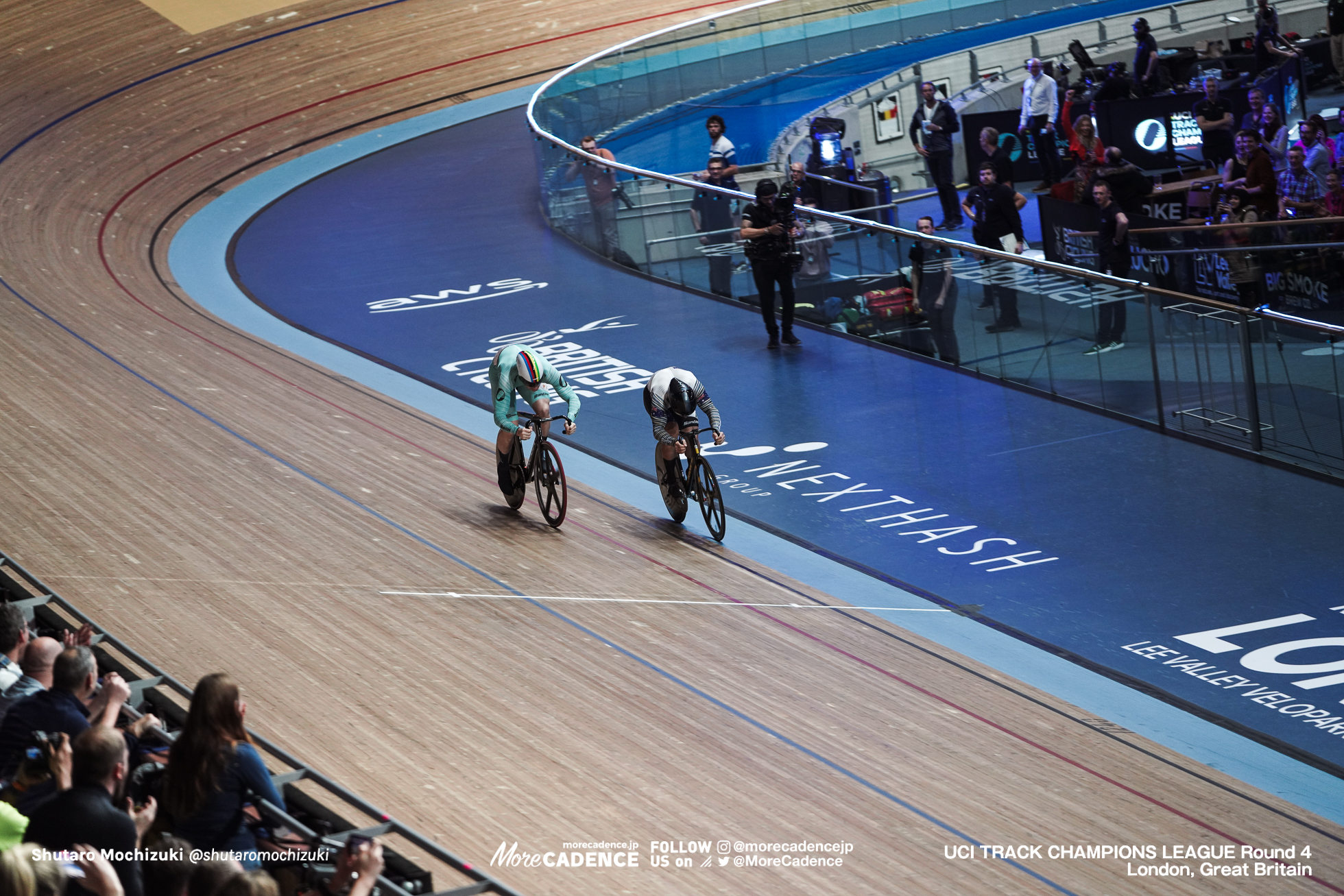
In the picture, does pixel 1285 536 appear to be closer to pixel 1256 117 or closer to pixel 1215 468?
pixel 1215 468

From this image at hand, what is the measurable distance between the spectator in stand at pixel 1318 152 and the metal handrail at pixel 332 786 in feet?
30.8

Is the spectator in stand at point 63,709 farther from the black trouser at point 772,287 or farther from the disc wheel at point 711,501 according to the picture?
the black trouser at point 772,287

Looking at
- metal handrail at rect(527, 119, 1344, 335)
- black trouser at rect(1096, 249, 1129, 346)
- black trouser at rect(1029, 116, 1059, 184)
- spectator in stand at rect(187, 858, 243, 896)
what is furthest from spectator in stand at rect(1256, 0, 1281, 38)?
spectator in stand at rect(187, 858, 243, 896)

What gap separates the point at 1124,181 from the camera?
1282cm

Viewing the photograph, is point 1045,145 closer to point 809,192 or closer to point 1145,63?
point 1145,63

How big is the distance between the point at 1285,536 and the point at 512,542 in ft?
13.9

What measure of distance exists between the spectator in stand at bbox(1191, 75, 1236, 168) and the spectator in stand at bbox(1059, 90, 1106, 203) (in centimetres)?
101

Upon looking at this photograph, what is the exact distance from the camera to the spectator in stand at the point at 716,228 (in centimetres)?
1248

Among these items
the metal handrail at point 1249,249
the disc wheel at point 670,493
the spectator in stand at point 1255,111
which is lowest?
the disc wheel at point 670,493

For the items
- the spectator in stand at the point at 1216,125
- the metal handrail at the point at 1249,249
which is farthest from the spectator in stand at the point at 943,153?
the metal handrail at the point at 1249,249

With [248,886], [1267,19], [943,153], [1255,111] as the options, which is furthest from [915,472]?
[1267,19]

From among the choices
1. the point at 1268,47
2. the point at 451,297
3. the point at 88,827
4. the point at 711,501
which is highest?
the point at 1268,47

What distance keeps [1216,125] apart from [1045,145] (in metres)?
2.21

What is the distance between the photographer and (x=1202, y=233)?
34.2ft
